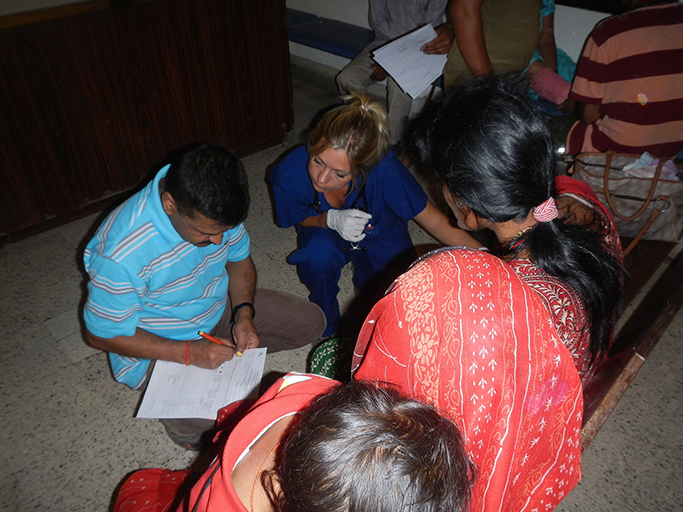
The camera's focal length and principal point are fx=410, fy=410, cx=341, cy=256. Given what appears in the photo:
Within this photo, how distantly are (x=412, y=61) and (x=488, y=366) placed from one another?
2.22 meters

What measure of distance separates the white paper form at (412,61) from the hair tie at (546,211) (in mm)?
1666

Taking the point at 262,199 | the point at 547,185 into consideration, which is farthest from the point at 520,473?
the point at 262,199

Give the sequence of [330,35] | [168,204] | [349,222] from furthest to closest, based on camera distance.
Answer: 1. [330,35]
2. [349,222]
3. [168,204]

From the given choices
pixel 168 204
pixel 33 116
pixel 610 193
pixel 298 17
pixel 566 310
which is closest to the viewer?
pixel 566 310

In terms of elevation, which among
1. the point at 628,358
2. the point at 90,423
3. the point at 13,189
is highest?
the point at 628,358

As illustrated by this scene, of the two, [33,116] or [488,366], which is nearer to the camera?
[488,366]

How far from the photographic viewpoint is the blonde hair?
1.50 metres

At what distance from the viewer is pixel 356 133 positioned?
4.91 feet

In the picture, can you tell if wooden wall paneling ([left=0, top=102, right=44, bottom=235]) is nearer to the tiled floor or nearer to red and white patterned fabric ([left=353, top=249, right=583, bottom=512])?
the tiled floor

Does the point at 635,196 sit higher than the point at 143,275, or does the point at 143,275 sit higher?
the point at 143,275

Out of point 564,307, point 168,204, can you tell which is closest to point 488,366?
point 564,307

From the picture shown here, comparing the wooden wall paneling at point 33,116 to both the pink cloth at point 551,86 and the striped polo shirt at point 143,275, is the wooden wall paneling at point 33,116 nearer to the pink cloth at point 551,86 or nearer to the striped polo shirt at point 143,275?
the striped polo shirt at point 143,275

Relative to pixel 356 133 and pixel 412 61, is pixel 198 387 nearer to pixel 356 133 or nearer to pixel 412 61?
pixel 356 133

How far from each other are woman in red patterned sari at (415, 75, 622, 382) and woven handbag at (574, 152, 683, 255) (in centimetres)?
88
